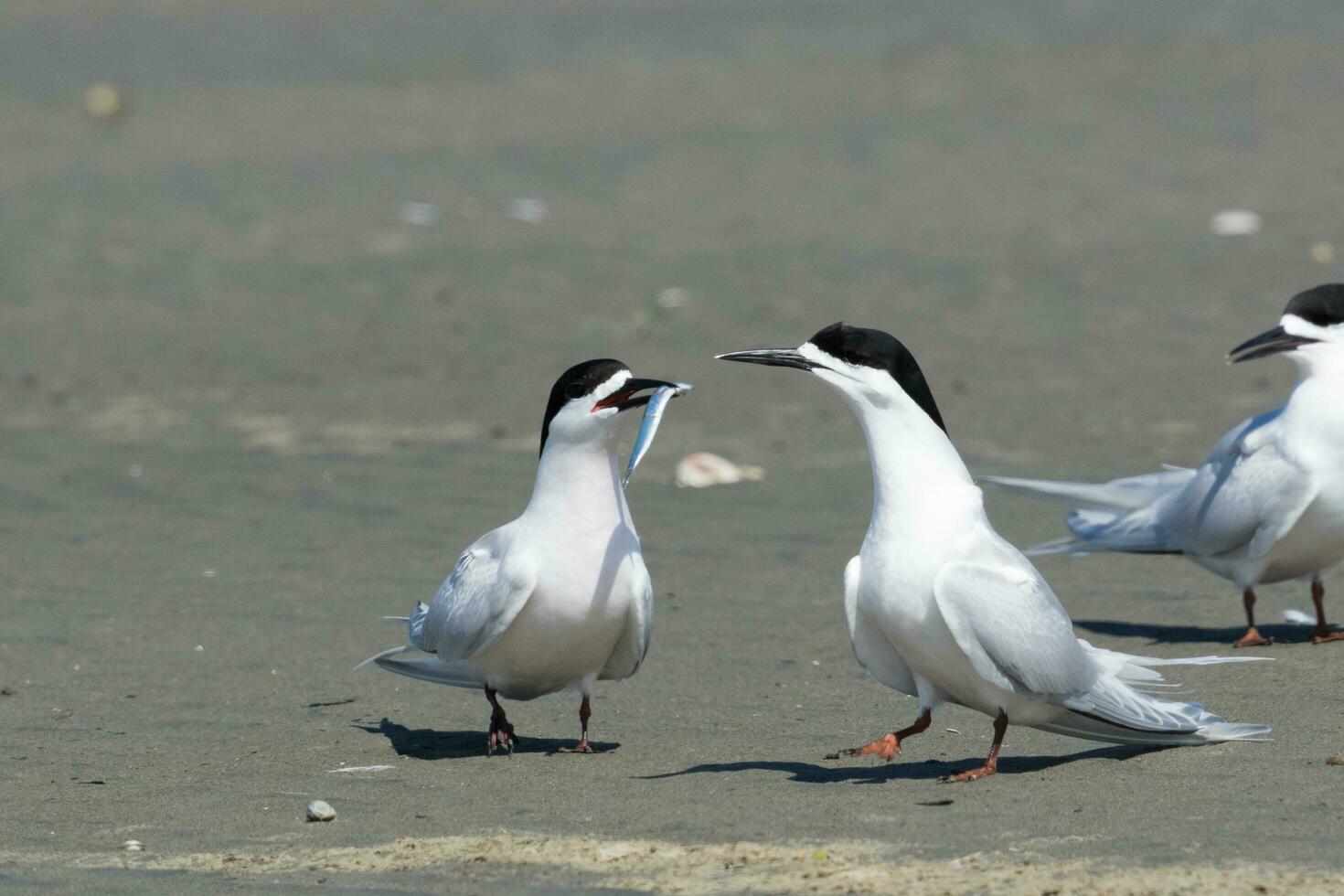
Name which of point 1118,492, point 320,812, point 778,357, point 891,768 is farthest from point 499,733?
point 1118,492

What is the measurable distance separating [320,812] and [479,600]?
84cm

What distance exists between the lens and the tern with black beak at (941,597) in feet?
14.3

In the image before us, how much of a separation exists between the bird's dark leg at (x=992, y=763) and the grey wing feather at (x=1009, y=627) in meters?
0.12

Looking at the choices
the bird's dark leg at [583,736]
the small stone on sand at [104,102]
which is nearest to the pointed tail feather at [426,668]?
the bird's dark leg at [583,736]

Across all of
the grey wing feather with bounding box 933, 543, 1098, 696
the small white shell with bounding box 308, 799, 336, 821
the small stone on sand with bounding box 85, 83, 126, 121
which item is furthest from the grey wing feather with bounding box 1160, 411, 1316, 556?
the small stone on sand with bounding box 85, 83, 126, 121

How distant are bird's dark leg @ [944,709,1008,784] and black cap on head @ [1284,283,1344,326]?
2.19m

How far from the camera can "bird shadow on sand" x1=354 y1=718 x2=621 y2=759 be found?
5246 mm

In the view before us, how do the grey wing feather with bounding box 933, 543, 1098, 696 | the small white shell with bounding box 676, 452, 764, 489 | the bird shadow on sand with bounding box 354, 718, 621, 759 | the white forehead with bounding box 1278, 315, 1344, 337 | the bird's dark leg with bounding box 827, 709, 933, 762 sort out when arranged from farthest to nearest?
1. the small white shell with bounding box 676, 452, 764, 489
2. the white forehead with bounding box 1278, 315, 1344, 337
3. the bird shadow on sand with bounding box 354, 718, 621, 759
4. the bird's dark leg with bounding box 827, 709, 933, 762
5. the grey wing feather with bounding box 933, 543, 1098, 696

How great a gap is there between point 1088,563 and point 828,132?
26.9 feet

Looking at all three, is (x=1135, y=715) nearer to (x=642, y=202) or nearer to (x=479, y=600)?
(x=479, y=600)

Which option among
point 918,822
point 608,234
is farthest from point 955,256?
point 918,822

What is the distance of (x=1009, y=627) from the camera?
4.33m

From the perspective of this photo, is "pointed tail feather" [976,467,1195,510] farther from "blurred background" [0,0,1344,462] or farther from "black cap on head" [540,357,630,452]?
"blurred background" [0,0,1344,462]

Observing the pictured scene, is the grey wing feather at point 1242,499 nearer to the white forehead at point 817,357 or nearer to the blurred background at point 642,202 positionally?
the white forehead at point 817,357
